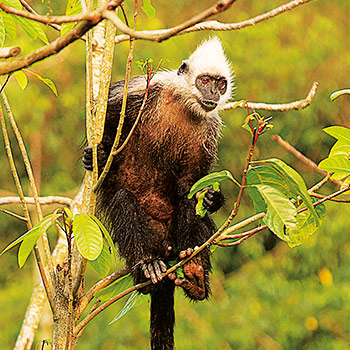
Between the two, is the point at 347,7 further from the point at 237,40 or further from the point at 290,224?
the point at 290,224

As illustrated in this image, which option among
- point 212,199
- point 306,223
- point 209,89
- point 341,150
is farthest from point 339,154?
point 209,89

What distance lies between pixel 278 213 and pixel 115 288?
1.05m

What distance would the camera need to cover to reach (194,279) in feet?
8.79

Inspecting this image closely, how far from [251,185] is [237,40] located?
18.3 ft

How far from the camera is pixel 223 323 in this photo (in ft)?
20.9

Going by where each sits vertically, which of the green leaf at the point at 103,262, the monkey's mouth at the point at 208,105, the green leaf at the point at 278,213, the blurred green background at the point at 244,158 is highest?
the blurred green background at the point at 244,158

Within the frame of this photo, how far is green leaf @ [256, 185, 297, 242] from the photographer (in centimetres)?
160

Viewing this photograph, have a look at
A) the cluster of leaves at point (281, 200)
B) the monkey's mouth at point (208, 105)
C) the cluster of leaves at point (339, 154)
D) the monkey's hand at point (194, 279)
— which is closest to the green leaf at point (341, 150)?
the cluster of leaves at point (339, 154)

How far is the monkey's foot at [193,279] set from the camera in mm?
2643

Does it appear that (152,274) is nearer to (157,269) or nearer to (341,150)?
(157,269)

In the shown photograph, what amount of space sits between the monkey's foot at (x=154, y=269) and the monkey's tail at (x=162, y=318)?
1.05 ft

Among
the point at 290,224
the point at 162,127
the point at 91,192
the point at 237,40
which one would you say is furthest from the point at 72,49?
the point at 290,224

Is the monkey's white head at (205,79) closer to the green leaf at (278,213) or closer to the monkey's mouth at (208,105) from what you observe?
the monkey's mouth at (208,105)

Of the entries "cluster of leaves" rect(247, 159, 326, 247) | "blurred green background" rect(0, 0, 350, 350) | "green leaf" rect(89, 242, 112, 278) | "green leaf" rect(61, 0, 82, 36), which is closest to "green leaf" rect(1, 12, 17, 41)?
"green leaf" rect(61, 0, 82, 36)
